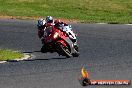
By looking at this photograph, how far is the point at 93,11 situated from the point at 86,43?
520 inches

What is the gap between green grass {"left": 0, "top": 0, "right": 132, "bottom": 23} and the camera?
34562 mm

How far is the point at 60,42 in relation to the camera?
19750mm

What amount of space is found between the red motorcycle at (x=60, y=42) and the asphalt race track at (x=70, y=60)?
0.93ft

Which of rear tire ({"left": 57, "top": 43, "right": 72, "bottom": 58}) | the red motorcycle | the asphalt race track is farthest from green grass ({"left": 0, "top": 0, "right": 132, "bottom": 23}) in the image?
rear tire ({"left": 57, "top": 43, "right": 72, "bottom": 58})

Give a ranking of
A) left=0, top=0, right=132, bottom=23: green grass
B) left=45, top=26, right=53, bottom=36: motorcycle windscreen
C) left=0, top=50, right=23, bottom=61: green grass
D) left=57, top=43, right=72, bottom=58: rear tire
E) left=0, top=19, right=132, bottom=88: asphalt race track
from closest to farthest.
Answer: left=0, top=19, right=132, bottom=88: asphalt race track
left=57, top=43, right=72, bottom=58: rear tire
left=0, top=50, right=23, bottom=61: green grass
left=45, top=26, right=53, bottom=36: motorcycle windscreen
left=0, top=0, right=132, bottom=23: green grass

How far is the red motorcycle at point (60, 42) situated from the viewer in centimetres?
1972

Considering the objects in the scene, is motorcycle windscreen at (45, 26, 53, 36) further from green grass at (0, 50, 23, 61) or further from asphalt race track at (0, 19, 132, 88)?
green grass at (0, 50, 23, 61)

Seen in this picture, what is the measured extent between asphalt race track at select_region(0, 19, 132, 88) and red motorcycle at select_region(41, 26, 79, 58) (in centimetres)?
28

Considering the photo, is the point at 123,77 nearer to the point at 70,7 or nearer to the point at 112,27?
the point at 112,27

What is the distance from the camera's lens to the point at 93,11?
123 feet

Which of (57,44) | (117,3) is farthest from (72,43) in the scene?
(117,3)

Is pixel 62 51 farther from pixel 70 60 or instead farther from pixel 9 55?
pixel 9 55

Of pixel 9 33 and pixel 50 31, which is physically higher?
pixel 50 31

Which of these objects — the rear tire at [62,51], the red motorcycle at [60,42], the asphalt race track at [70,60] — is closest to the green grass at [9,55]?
the asphalt race track at [70,60]
